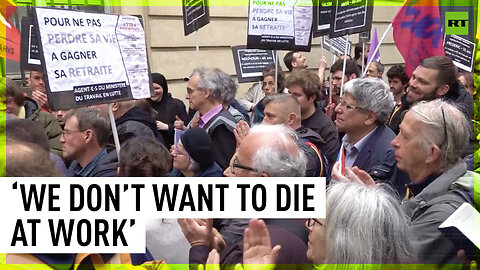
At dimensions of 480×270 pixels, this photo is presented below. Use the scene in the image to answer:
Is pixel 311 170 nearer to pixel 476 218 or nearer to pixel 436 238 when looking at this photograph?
pixel 436 238

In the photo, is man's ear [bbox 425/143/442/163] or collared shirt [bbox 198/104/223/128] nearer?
man's ear [bbox 425/143/442/163]

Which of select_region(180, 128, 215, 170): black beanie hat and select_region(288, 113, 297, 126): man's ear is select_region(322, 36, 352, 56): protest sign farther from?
select_region(180, 128, 215, 170): black beanie hat

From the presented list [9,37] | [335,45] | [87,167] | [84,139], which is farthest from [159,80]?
[335,45]

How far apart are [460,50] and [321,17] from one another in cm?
164

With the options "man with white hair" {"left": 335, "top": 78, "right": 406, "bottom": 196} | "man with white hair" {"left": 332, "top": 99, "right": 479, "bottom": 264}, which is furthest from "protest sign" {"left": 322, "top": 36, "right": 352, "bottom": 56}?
"man with white hair" {"left": 332, "top": 99, "right": 479, "bottom": 264}

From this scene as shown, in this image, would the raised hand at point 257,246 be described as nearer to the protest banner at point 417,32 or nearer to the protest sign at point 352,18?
the protest banner at point 417,32

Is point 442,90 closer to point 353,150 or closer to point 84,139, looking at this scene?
point 353,150

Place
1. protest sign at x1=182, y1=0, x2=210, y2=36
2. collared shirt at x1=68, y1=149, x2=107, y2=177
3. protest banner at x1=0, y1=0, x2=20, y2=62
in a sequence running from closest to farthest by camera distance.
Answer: collared shirt at x1=68, y1=149, x2=107, y2=177, protest banner at x1=0, y1=0, x2=20, y2=62, protest sign at x1=182, y1=0, x2=210, y2=36

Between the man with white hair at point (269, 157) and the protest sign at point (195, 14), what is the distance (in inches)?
131

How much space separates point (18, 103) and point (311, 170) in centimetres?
214

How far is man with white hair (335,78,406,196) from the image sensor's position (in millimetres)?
3811

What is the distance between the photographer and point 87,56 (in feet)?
11.1

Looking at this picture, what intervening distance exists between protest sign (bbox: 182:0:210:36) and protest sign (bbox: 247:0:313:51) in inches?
25.1

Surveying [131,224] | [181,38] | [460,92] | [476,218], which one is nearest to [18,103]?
[131,224]
